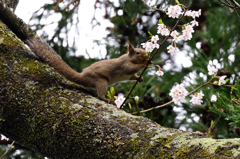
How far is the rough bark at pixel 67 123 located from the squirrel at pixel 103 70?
1.53ft

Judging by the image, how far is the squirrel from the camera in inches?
112

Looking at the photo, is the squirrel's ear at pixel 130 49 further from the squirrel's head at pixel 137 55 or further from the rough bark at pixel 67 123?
the rough bark at pixel 67 123

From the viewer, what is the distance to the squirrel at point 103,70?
9.36ft

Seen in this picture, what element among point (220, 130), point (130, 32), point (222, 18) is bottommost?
point (220, 130)

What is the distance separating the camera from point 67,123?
191 cm

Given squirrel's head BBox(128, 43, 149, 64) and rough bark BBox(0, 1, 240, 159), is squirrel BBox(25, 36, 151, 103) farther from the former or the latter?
rough bark BBox(0, 1, 240, 159)

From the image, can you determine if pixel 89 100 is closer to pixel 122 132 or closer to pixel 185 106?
pixel 122 132

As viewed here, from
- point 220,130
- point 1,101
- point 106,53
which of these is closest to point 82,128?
point 1,101

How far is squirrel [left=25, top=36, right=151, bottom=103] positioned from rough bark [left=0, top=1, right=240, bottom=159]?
0.46 metres

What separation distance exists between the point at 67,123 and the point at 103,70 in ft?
4.97

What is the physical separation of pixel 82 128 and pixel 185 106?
2395 mm

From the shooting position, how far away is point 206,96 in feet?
11.6

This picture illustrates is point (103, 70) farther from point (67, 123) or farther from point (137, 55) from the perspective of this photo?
point (67, 123)

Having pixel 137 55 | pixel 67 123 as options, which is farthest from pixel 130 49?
pixel 67 123
